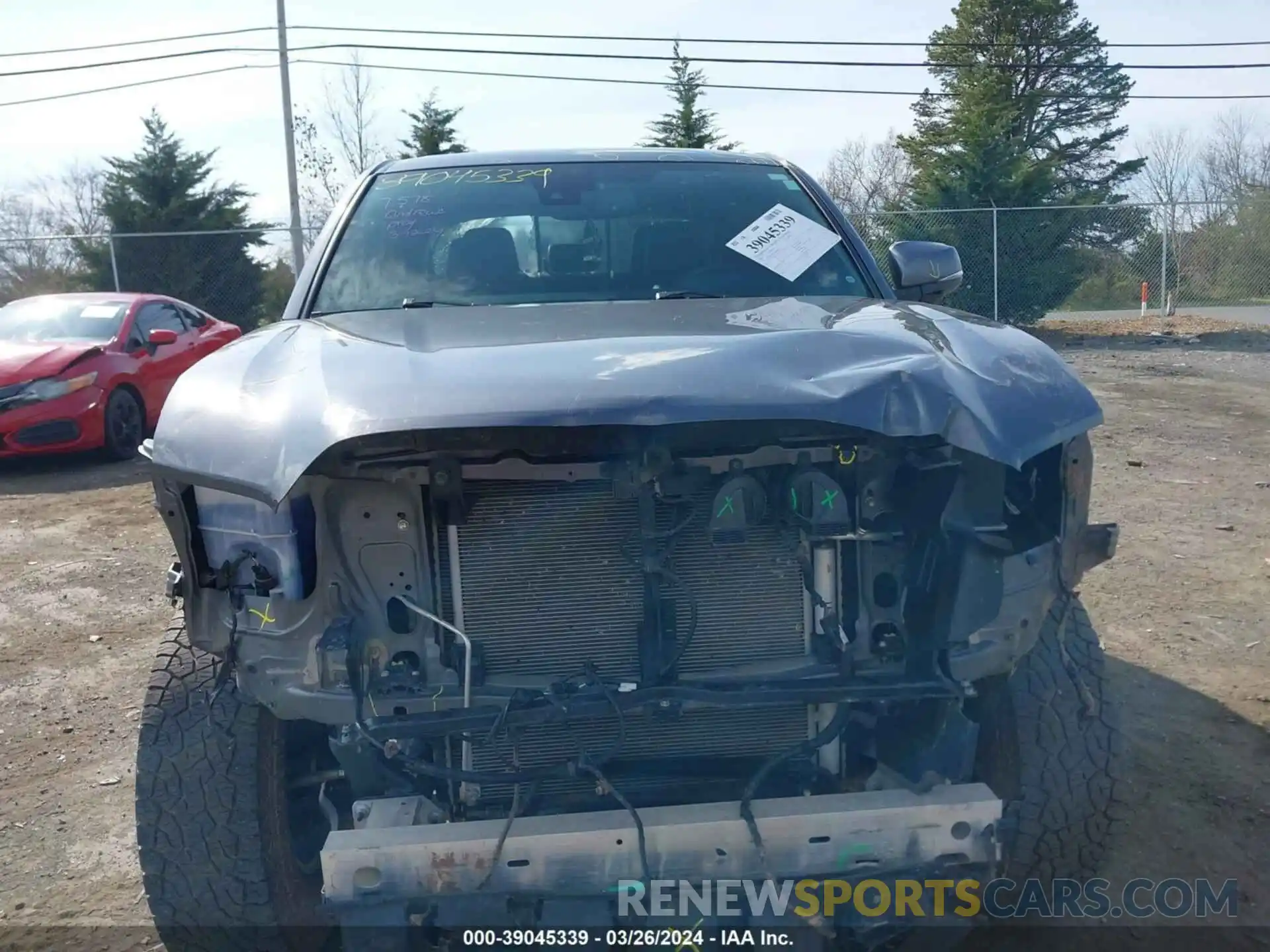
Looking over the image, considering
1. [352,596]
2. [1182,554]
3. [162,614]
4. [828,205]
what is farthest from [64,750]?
[1182,554]

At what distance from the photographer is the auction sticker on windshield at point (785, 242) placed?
3.35 metres

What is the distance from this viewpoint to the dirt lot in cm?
305

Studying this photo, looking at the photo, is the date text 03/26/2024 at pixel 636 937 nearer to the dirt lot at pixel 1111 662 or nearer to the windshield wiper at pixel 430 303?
the dirt lot at pixel 1111 662

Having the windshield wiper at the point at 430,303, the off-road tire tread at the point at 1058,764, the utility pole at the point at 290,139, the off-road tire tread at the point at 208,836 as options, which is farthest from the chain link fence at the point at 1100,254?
the off-road tire tread at the point at 208,836

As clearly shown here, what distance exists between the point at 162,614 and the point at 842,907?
3.93 meters

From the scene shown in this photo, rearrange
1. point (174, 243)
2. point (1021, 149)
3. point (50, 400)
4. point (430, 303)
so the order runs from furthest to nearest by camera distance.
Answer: point (1021, 149), point (174, 243), point (50, 400), point (430, 303)

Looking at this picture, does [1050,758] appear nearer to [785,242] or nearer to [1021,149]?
[785,242]

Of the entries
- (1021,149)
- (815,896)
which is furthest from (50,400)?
(1021,149)

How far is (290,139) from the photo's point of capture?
2175cm

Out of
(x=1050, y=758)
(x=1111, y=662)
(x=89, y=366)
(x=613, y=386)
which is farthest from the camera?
(x=89, y=366)

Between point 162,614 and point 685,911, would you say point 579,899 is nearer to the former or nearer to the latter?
point 685,911

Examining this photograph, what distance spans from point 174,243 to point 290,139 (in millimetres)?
4265

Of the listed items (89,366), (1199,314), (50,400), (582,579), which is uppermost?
(89,366)

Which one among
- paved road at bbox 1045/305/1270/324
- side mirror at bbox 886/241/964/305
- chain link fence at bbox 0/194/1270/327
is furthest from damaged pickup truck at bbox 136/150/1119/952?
→ paved road at bbox 1045/305/1270/324
